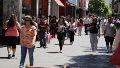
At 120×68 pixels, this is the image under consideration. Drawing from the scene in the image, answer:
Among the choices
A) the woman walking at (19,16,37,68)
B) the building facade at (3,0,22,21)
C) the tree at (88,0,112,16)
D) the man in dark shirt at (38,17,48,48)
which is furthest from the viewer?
the tree at (88,0,112,16)

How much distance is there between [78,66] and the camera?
15.8 metres

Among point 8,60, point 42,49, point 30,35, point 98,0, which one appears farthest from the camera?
point 98,0

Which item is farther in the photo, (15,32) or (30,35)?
(15,32)

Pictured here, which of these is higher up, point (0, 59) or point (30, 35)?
point (30, 35)

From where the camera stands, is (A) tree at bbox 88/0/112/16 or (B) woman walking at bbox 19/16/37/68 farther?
(A) tree at bbox 88/0/112/16

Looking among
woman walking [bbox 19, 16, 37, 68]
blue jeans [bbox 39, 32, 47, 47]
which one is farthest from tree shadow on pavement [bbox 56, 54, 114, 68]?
blue jeans [bbox 39, 32, 47, 47]

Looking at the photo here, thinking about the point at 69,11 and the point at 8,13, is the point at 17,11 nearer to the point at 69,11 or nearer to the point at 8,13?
the point at 8,13

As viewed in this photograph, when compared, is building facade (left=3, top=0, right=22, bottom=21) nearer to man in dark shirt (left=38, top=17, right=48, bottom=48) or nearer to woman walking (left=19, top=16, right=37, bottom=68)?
man in dark shirt (left=38, top=17, right=48, bottom=48)

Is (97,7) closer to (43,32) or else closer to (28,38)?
(43,32)

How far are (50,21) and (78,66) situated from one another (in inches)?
676

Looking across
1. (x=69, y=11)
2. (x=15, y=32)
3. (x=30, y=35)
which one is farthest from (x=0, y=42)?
(x=69, y=11)

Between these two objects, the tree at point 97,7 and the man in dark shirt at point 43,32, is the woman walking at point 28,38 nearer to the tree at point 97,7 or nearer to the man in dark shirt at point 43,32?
the man in dark shirt at point 43,32

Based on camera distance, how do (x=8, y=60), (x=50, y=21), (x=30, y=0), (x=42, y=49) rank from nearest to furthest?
(x=8, y=60) → (x=42, y=49) → (x=30, y=0) → (x=50, y=21)

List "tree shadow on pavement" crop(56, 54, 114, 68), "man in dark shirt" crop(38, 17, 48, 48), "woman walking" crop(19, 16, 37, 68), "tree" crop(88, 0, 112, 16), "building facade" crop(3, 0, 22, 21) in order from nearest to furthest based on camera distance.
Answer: "woman walking" crop(19, 16, 37, 68)
"tree shadow on pavement" crop(56, 54, 114, 68)
"man in dark shirt" crop(38, 17, 48, 48)
"building facade" crop(3, 0, 22, 21)
"tree" crop(88, 0, 112, 16)
